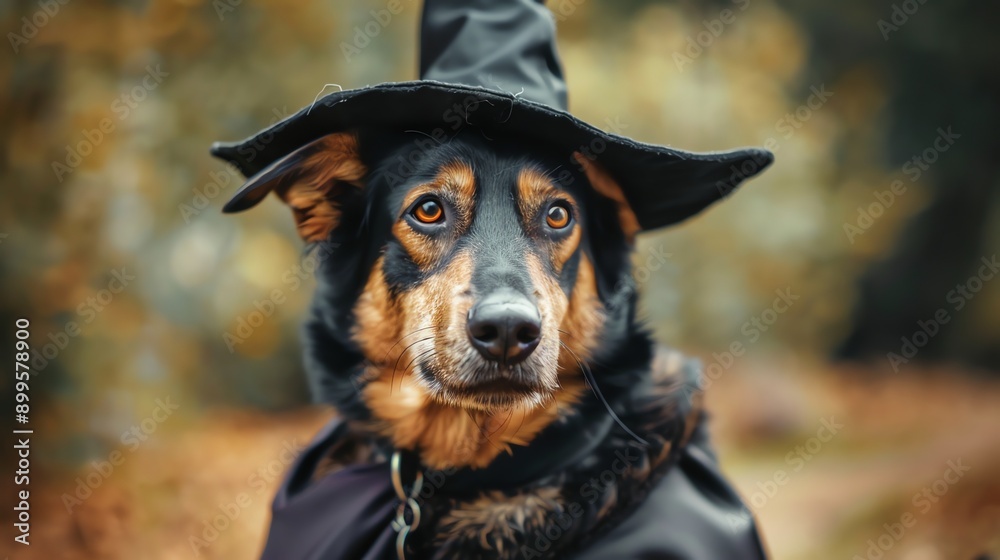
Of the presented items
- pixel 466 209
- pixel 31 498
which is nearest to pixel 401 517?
pixel 466 209

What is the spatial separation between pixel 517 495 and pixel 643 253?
5.58 meters

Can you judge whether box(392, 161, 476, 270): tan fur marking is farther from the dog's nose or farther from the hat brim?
the dog's nose

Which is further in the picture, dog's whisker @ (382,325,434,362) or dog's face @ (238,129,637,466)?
dog's whisker @ (382,325,434,362)

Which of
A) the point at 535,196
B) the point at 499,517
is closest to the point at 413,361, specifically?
the point at 499,517

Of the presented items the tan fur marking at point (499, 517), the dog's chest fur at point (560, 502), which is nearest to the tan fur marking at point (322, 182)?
the dog's chest fur at point (560, 502)

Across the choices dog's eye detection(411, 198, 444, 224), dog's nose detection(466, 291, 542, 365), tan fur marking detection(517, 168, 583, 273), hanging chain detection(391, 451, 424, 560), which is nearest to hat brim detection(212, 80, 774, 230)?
tan fur marking detection(517, 168, 583, 273)

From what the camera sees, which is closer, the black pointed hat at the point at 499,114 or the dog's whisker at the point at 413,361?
the black pointed hat at the point at 499,114

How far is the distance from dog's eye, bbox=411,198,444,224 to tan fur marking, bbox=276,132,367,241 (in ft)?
0.98

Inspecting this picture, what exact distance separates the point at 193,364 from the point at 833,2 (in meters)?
8.27

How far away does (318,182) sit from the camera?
263cm

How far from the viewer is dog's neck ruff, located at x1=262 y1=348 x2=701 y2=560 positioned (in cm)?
234

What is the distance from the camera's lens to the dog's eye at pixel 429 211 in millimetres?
2473

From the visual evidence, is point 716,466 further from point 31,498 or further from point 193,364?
point 193,364

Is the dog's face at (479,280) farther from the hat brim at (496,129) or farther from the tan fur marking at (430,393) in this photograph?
the hat brim at (496,129)
